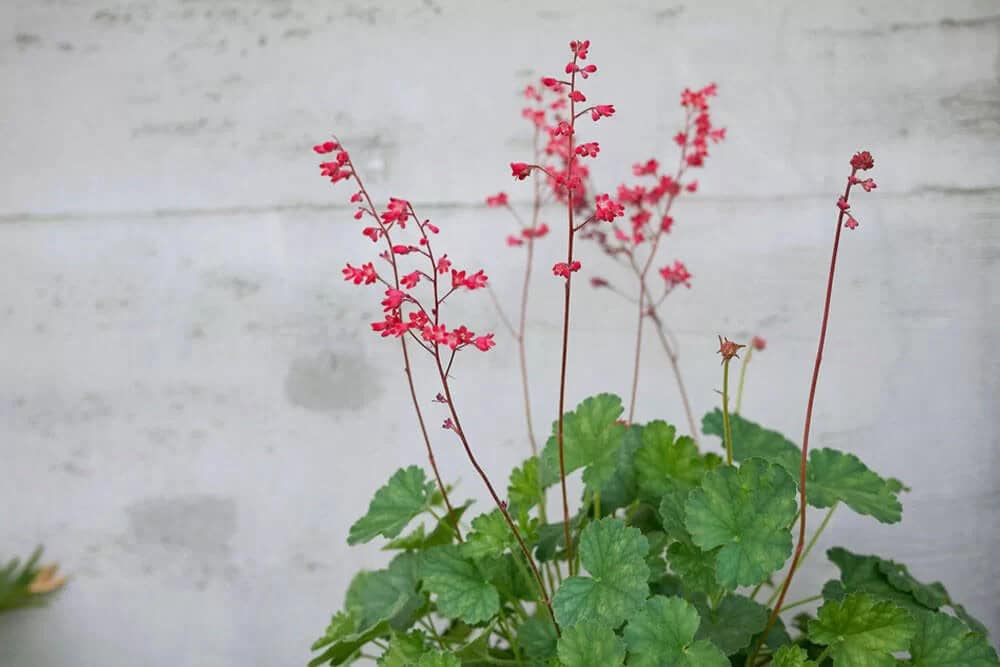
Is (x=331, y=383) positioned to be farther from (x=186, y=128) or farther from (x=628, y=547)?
(x=628, y=547)

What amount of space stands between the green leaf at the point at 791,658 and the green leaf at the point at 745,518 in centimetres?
7

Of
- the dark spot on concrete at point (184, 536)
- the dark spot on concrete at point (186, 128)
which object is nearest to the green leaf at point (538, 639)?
the dark spot on concrete at point (184, 536)

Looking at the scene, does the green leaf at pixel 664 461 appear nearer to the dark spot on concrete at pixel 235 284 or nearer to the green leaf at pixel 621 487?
the green leaf at pixel 621 487

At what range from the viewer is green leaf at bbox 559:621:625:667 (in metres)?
0.71

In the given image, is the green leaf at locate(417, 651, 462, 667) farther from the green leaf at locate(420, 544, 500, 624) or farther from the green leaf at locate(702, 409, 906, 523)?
the green leaf at locate(702, 409, 906, 523)

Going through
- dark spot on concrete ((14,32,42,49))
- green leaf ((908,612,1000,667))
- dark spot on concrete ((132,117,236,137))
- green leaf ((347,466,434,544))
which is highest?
dark spot on concrete ((14,32,42,49))

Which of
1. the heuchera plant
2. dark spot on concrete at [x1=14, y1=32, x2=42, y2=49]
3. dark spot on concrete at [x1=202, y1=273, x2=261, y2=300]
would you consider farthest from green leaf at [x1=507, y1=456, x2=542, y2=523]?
dark spot on concrete at [x1=14, y1=32, x2=42, y2=49]

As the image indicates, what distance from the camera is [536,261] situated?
1.42 metres

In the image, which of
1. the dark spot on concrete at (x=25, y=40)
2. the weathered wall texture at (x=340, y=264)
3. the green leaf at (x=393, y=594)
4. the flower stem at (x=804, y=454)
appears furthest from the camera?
the dark spot on concrete at (x=25, y=40)

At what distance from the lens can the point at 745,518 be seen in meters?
0.75

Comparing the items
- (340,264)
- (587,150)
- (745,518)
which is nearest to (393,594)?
(745,518)

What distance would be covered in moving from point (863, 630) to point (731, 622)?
0.11m

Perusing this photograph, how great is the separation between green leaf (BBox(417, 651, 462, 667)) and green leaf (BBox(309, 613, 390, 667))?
3.1 inches

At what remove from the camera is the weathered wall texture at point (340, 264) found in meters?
1.35
